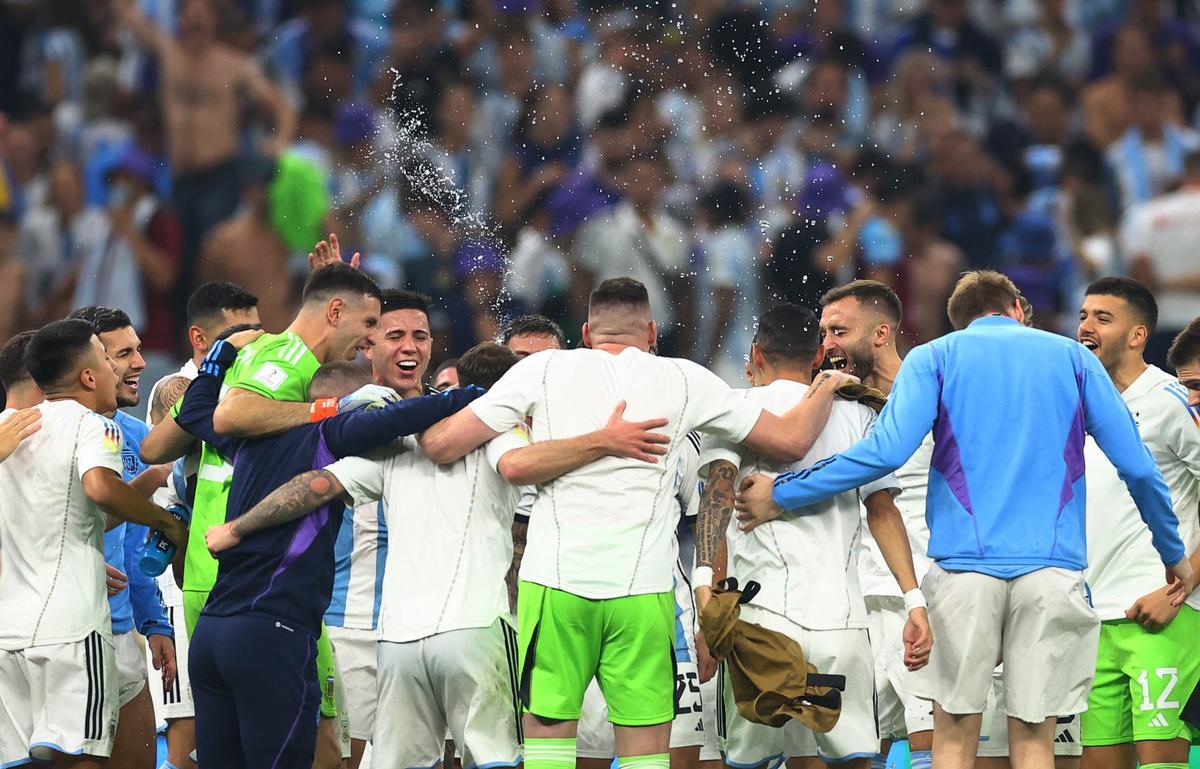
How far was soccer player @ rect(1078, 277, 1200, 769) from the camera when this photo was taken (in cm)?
672

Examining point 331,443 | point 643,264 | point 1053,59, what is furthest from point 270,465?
point 1053,59

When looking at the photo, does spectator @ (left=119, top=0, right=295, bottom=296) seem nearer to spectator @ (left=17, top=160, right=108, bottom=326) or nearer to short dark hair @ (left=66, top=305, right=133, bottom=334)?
spectator @ (left=17, top=160, right=108, bottom=326)

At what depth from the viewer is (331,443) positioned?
19.4 ft

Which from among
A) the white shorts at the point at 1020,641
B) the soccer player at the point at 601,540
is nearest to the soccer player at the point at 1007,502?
the white shorts at the point at 1020,641

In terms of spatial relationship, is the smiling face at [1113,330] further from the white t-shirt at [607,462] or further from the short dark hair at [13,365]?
the short dark hair at [13,365]

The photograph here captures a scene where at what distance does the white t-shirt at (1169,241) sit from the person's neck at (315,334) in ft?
32.4

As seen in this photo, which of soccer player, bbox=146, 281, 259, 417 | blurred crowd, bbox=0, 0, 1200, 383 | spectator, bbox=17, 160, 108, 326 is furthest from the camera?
spectator, bbox=17, 160, 108, 326

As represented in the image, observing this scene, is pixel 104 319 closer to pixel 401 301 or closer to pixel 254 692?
pixel 401 301

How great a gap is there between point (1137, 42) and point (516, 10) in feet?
21.3

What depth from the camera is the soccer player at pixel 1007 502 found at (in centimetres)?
579

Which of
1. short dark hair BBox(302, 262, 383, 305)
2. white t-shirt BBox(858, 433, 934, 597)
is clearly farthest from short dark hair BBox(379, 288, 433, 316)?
white t-shirt BBox(858, 433, 934, 597)

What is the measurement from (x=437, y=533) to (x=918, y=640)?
73.5 inches

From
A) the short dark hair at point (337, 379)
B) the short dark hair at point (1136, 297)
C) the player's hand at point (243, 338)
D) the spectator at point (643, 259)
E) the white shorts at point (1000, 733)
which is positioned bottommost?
the white shorts at point (1000, 733)

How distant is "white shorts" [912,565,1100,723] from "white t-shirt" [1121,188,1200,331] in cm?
886
